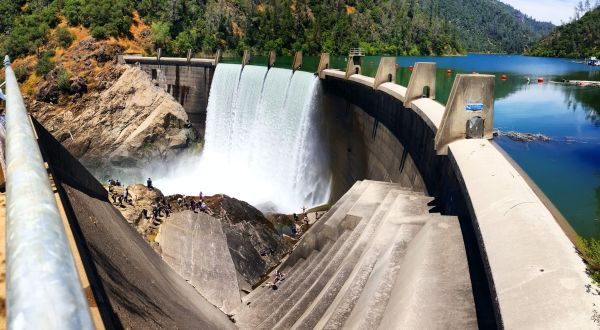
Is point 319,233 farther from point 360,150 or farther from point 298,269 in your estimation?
point 360,150

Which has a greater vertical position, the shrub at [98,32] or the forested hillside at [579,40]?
the forested hillside at [579,40]

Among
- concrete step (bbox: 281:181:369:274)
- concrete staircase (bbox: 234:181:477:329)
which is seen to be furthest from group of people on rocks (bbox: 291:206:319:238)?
concrete step (bbox: 281:181:369:274)

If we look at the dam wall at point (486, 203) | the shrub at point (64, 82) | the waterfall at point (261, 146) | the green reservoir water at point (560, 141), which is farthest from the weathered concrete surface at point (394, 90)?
the shrub at point (64, 82)

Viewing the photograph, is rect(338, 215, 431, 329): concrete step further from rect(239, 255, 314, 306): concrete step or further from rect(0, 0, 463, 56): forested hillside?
rect(0, 0, 463, 56): forested hillside

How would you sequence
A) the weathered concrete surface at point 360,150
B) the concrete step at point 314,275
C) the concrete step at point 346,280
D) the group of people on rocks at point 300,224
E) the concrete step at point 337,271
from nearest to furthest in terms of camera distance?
the concrete step at point 346,280, the concrete step at point 337,271, the concrete step at point 314,275, the weathered concrete surface at point 360,150, the group of people on rocks at point 300,224

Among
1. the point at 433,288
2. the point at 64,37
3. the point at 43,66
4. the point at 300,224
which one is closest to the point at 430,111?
the point at 433,288

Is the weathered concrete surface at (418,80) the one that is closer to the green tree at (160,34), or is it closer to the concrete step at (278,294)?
the concrete step at (278,294)

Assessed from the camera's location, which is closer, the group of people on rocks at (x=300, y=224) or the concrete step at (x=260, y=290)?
the concrete step at (x=260, y=290)
